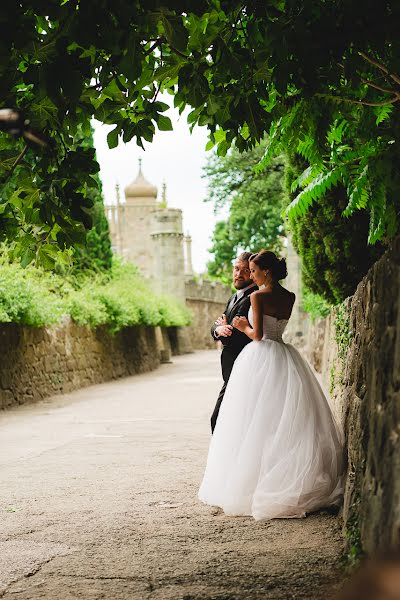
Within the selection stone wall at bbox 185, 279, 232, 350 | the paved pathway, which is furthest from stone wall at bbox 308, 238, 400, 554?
stone wall at bbox 185, 279, 232, 350

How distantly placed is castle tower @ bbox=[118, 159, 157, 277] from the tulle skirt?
60225 millimetres

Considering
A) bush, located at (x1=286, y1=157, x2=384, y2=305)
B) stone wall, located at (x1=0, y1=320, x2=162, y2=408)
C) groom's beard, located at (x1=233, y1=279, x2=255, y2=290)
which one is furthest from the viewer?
stone wall, located at (x1=0, y1=320, x2=162, y2=408)

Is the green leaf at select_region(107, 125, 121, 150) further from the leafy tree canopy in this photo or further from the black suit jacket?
the black suit jacket

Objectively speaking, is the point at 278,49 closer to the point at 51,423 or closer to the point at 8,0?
the point at 8,0

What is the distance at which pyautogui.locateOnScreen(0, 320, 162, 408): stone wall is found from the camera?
1367cm

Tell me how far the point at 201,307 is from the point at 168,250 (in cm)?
1052

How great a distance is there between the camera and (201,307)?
157ft

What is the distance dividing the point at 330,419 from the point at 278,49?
9.21 feet

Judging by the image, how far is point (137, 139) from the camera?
4.32m

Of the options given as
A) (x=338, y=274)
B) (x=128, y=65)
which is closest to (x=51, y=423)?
(x=338, y=274)

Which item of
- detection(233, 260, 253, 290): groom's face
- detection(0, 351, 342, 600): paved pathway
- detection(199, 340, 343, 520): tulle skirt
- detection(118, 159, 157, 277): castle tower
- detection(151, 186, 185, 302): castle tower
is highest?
detection(118, 159, 157, 277): castle tower

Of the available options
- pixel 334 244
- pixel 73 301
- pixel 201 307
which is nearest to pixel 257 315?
pixel 334 244

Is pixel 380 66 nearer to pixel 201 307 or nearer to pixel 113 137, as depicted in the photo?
pixel 113 137

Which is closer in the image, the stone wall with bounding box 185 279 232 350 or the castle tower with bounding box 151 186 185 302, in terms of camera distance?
the castle tower with bounding box 151 186 185 302
